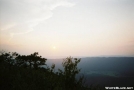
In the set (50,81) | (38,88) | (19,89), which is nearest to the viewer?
(19,89)

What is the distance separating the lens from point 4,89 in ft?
27.3

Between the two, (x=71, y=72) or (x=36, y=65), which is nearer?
(x=71, y=72)

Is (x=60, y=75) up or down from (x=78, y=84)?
up

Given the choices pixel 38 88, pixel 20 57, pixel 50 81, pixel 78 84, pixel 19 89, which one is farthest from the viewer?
pixel 20 57

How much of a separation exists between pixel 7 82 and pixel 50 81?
3.00 m

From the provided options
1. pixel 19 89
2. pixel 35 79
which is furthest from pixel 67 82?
pixel 19 89

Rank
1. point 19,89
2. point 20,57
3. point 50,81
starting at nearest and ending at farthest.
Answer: point 19,89 → point 50,81 → point 20,57

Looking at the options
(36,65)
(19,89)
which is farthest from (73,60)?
(36,65)

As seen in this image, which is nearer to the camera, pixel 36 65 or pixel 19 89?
pixel 19 89

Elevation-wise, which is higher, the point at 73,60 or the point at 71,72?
the point at 73,60

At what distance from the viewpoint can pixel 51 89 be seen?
884cm

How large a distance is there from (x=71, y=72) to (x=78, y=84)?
113cm

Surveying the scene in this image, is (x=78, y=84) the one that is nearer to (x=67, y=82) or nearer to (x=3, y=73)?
(x=67, y=82)

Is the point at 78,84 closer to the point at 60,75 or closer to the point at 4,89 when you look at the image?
the point at 60,75
